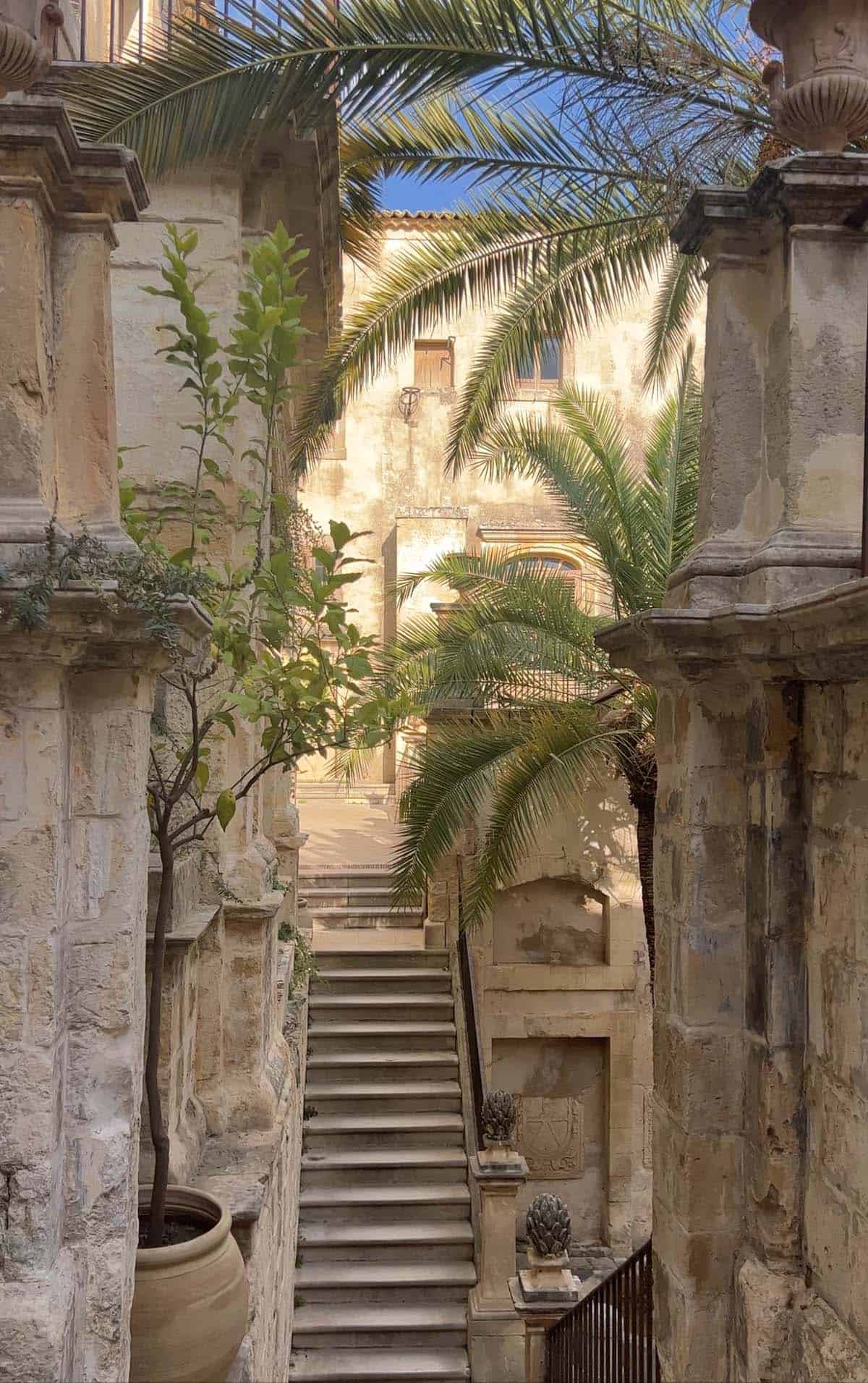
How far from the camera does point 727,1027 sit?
4.09 m

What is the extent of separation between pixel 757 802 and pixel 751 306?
1.69 meters

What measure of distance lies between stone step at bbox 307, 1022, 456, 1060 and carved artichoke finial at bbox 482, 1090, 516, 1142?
1740 mm

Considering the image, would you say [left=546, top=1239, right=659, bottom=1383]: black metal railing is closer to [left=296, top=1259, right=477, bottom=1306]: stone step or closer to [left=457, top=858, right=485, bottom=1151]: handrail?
[left=296, top=1259, right=477, bottom=1306]: stone step

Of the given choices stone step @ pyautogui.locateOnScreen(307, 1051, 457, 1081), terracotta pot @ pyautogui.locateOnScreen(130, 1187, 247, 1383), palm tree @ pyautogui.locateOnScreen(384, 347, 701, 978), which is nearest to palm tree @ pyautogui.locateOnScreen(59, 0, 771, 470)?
palm tree @ pyautogui.locateOnScreen(384, 347, 701, 978)

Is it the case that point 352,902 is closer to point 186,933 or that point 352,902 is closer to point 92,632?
point 186,933

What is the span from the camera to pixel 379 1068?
416 inches

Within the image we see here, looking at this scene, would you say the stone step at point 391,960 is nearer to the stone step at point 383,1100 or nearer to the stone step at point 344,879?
the stone step at point 383,1100

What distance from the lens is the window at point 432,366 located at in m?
21.1

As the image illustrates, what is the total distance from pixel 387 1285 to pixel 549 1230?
1.39 meters

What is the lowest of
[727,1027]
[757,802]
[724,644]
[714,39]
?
[727,1027]

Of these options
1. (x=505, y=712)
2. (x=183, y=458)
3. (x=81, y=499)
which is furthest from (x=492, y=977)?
(x=81, y=499)

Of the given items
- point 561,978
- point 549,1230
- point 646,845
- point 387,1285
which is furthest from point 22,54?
point 561,978

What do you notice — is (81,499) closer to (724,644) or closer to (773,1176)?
(724,644)

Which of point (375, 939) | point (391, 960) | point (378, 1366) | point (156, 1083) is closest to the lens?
point (156, 1083)
